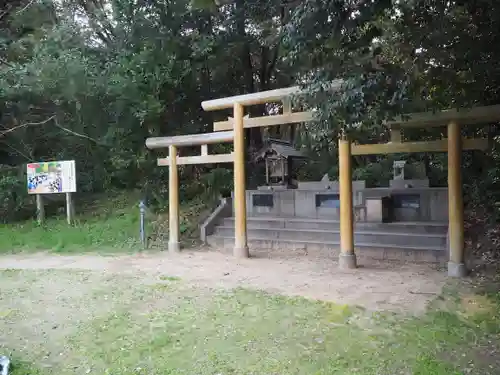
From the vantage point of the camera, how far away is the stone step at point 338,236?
329 inches

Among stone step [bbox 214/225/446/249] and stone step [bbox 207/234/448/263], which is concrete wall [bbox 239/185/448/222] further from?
stone step [bbox 207/234/448/263]

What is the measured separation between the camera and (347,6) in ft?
14.5

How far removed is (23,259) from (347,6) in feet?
27.1

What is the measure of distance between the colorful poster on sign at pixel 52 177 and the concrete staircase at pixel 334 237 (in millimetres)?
4245

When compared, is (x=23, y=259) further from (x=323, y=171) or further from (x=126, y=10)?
(x=323, y=171)

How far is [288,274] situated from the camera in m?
7.24

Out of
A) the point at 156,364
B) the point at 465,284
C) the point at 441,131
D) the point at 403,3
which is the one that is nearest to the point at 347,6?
the point at 403,3

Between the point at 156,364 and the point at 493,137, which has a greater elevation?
the point at 493,137

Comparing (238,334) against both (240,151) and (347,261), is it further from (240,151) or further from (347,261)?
(240,151)

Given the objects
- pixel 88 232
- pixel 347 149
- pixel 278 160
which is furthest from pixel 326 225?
pixel 88 232

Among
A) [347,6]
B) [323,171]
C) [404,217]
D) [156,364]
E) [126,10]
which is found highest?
[126,10]

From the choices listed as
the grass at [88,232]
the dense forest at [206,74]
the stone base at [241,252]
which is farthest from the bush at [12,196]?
the stone base at [241,252]

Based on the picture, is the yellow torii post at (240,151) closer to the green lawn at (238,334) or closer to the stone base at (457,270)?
the green lawn at (238,334)

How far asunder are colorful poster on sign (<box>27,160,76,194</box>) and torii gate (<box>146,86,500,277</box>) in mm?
3279
